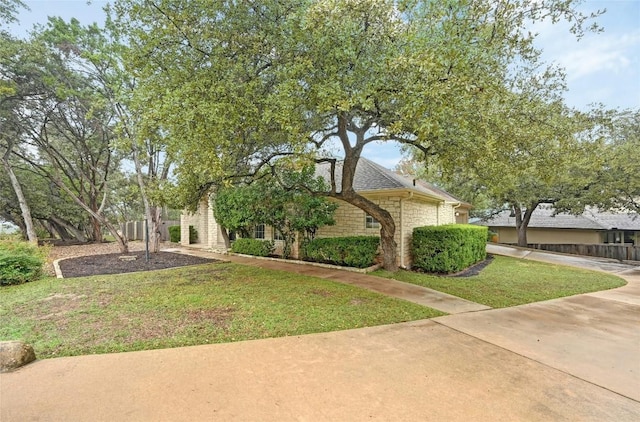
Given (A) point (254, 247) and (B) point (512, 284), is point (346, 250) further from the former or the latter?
(B) point (512, 284)

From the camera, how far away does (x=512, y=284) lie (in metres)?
8.65

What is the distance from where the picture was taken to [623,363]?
3789mm

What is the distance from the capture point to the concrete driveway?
271 centimetres

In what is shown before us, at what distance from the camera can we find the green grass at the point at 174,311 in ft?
14.0

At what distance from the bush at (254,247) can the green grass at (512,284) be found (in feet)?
16.2

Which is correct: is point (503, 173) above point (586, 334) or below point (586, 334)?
above

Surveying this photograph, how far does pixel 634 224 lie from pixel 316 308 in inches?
1128

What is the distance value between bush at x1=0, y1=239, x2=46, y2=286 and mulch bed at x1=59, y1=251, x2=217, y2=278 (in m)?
0.69

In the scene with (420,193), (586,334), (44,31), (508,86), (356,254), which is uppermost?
(44,31)

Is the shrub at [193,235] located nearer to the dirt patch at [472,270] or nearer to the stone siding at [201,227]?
the stone siding at [201,227]

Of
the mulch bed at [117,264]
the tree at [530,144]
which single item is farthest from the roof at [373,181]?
the mulch bed at [117,264]

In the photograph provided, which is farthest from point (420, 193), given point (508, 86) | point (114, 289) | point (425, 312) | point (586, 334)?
point (114, 289)

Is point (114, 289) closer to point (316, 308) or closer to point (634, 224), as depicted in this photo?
point (316, 308)

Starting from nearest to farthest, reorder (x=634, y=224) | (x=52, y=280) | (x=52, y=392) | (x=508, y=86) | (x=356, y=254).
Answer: (x=52, y=392), (x=508, y=86), (x=52, y=280), (x=356, y=254), (x=634, y=224)
